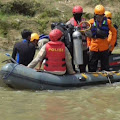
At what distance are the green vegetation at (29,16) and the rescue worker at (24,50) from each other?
21.0ft

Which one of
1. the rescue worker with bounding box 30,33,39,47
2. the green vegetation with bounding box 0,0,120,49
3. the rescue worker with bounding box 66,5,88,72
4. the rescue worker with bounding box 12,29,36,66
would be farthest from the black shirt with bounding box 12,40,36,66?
the green vegetation with bounding box 0,0,120,49

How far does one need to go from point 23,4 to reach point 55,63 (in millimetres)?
10779

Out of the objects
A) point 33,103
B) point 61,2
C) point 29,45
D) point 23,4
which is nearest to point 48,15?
point 23,4

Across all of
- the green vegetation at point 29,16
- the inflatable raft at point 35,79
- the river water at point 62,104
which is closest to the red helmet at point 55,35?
the inflatable raft at point 35,79

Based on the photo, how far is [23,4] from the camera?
1580cm

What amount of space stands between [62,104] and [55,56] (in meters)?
1.04

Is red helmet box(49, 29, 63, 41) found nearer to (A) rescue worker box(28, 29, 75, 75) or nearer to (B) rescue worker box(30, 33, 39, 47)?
(A) rescue worker box(28, 29, 75, 75)

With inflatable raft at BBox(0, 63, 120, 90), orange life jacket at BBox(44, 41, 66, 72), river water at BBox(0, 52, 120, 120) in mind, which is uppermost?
orange life jacket at BBox(44, 41, 66, 72)

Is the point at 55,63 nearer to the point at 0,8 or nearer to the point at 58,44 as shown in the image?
the point at 58,44

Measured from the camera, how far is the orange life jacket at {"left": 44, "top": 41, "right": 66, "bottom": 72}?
17.9 feet

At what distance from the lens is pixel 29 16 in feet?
50.3

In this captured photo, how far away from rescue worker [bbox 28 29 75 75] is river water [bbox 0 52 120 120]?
0.42 meters

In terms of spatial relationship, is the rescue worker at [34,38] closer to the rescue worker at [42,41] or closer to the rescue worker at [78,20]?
the rescue worker at [42,41]

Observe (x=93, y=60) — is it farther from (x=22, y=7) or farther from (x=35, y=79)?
(x=22, y=7)
